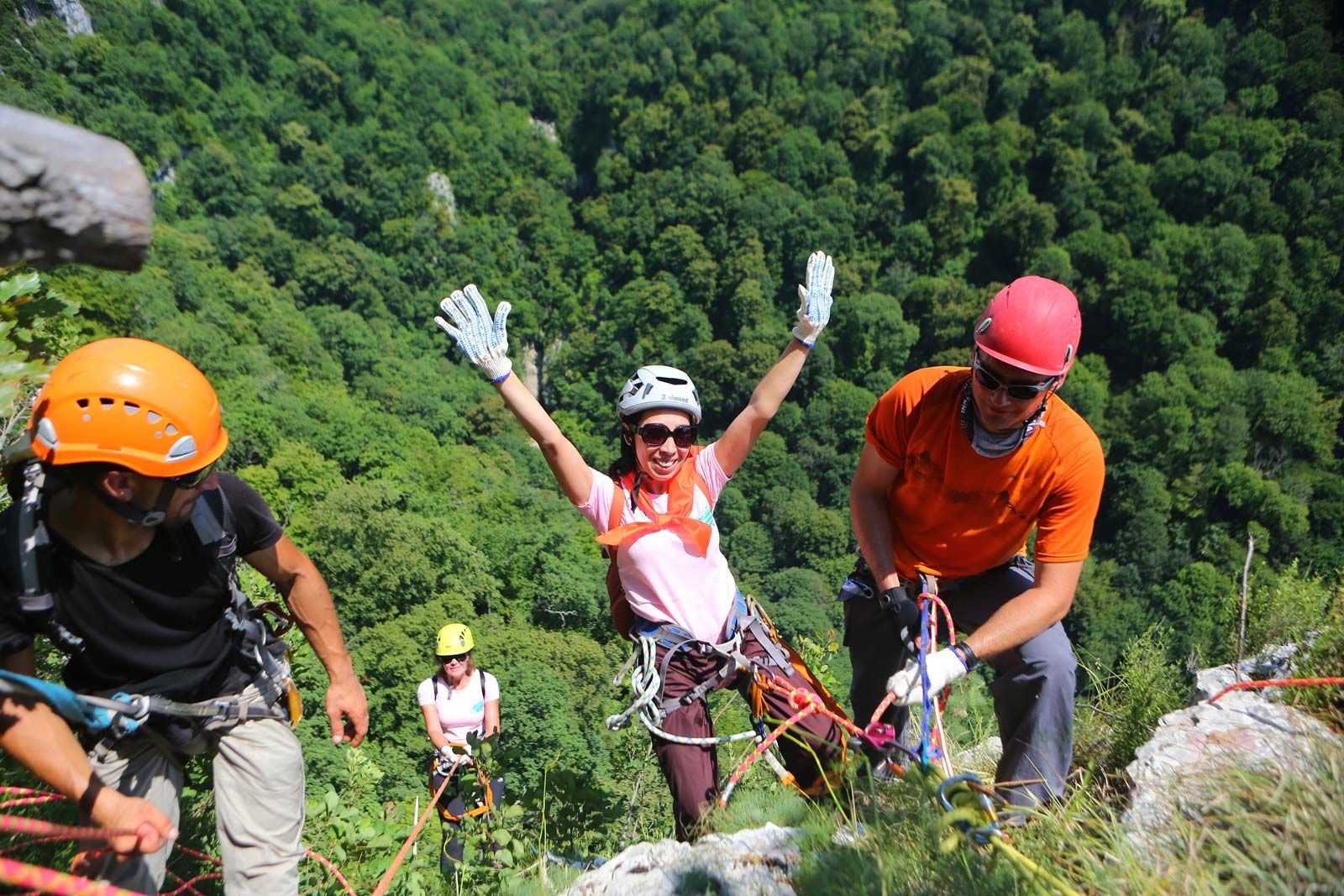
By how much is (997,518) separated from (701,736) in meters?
1.48

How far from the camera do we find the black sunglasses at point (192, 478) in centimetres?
264

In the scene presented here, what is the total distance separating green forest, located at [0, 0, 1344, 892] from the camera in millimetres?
43562

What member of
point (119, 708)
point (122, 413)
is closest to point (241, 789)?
point (119, 708)

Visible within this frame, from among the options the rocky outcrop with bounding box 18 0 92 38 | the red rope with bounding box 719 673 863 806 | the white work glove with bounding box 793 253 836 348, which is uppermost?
the white work glove with bounding box 793 253 836 348

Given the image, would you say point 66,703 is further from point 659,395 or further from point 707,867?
point 659,395

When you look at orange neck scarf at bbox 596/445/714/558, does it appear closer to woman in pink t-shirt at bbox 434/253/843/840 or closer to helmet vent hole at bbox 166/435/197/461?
woman in pink t-shirt at bbox 434/253/843/840

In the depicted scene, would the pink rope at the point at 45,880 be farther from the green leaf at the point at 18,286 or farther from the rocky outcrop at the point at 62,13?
the rocky outcrop at the point at 62,13

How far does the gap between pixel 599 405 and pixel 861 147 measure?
1545 inches

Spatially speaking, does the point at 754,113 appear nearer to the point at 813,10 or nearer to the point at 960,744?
the point at 813,10

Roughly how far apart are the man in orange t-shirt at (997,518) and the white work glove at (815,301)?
703 mm

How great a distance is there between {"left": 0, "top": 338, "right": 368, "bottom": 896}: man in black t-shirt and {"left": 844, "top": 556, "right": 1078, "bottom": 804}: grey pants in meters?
2.09

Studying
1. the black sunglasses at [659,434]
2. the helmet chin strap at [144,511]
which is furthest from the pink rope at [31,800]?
the black sunglasses at [659,434]

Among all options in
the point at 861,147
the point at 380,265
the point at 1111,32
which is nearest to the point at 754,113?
the point at 861,147

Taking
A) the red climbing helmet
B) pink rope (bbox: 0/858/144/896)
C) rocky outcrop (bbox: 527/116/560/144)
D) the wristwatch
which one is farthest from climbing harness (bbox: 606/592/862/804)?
rocky outcrop (bbox: 527/116/560/144)
